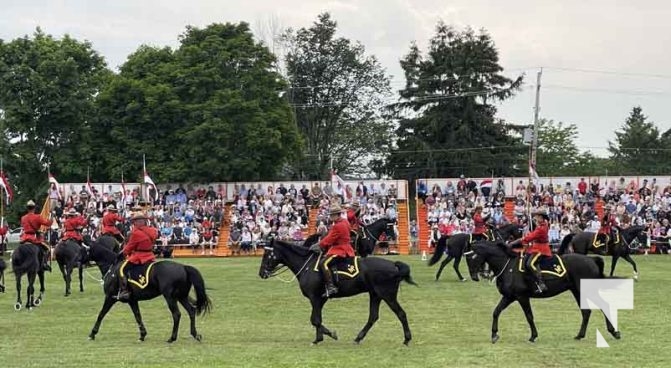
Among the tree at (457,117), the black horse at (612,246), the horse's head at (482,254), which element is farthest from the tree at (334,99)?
the horse's head at (482,254)

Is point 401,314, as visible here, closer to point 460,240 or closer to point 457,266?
point 460,240

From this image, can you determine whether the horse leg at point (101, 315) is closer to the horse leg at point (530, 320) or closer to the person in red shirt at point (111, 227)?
the horse leg at point (530, 320)

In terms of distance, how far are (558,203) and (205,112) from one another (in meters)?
20.8

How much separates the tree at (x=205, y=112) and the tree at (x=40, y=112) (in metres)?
1.91

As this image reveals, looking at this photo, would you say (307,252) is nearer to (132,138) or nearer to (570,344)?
(570,344)

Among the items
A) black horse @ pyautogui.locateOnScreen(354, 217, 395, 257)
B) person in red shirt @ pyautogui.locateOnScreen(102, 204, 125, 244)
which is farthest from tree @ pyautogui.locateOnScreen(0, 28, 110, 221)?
black horse @ pyautogui.locateOnScreen(354, 217, 395, 257)

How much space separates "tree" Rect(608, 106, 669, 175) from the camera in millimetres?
82562

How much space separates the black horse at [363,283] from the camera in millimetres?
15492

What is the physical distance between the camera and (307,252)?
16328 millimetres

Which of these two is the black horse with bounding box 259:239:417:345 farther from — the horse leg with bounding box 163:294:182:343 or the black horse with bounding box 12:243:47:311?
the black horse with bounding box 12:243:47:311

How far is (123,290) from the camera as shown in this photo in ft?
52.7

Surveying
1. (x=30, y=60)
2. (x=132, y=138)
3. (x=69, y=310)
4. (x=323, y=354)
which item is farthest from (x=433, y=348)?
(x=30, y=60)

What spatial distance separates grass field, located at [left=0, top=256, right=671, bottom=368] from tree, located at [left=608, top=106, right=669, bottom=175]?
60.8 metres

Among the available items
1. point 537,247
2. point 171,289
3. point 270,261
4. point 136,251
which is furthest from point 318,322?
point 537,247
